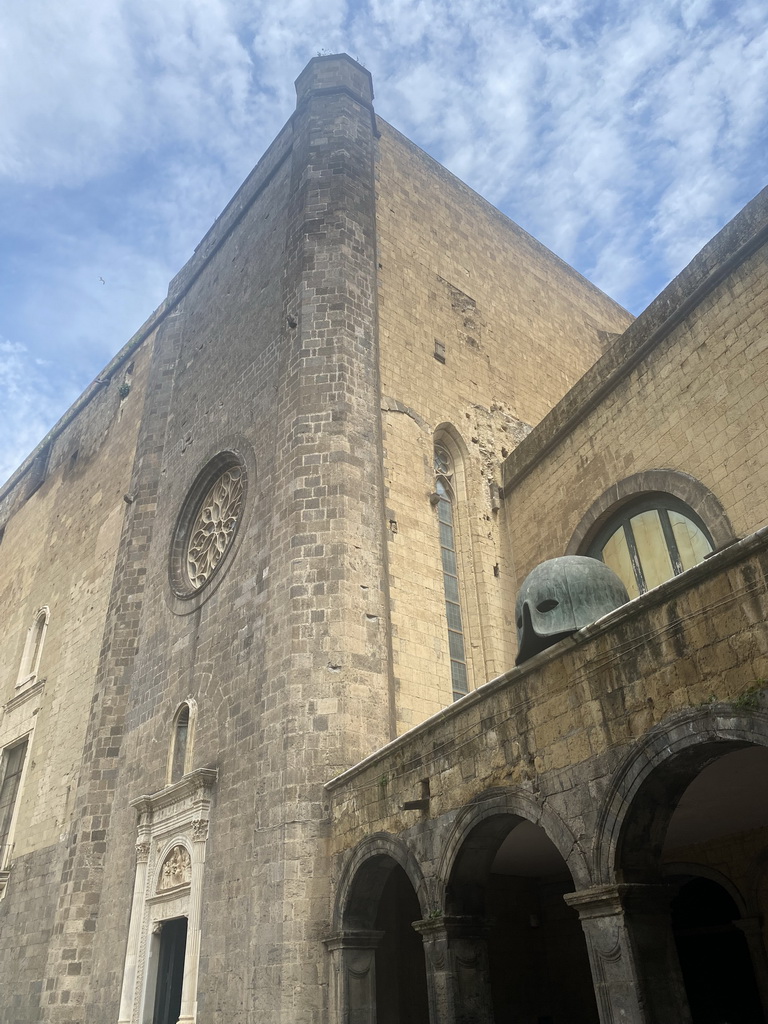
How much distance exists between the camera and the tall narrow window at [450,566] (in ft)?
36.8

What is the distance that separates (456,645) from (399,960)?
14.2ft

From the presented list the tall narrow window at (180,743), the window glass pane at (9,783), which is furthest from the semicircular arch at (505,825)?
the window glass pane at (9,783)

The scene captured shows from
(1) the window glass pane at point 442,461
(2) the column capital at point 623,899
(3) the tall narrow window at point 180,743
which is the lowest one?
(2) the column capital at point 623,899

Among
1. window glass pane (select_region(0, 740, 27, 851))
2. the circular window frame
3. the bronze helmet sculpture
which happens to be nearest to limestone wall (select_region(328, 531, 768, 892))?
the bronze helmet sculpture

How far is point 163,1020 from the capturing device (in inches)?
388

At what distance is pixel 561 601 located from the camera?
684 centimetres

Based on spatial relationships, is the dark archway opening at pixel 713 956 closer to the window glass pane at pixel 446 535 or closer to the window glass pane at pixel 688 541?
the window glass pane at pixel 688 541

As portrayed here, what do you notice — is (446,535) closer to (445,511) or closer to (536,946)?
(445,511)

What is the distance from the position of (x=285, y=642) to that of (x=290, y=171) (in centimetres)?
997

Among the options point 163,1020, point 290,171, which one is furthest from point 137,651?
point 290,171

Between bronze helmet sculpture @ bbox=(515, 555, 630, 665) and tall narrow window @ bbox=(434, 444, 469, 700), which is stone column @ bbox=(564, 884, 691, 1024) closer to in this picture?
bronze helmet sculpture @ bbox=(515, 555, 630, 665)

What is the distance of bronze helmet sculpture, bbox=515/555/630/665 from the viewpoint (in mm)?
6703

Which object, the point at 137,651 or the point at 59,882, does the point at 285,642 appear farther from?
the point at 59,882

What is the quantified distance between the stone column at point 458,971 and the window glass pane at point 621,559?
521 cm
